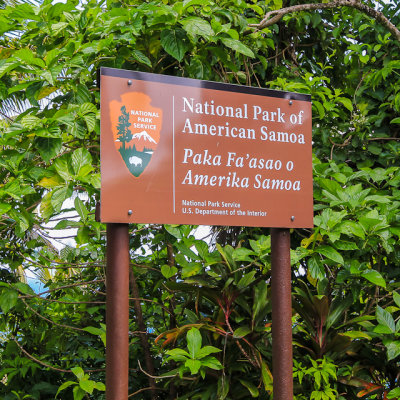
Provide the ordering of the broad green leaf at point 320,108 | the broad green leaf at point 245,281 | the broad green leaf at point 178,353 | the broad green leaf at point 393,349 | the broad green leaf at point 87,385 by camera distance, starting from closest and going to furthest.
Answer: the broad green leaf at point 178,353 → the broad green leaf at point 87,385 → the broad green leaf at point 393,349 → the broad green leaf at point 245,281 → the broad green leaf at point 320,108

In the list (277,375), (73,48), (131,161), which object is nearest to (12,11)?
(73,48)

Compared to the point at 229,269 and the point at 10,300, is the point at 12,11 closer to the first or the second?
the point at 10,300

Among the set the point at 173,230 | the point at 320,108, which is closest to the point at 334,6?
the point at 320,108

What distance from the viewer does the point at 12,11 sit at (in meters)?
2.60

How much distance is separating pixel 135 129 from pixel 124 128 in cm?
5

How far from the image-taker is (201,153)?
2.36 metres

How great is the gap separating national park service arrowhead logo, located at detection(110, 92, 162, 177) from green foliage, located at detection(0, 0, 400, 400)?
0.05 ft

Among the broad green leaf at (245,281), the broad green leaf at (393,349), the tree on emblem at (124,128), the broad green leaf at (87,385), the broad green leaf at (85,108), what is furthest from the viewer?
the broad green leaf at (245,281)

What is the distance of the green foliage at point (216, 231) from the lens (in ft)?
8.40

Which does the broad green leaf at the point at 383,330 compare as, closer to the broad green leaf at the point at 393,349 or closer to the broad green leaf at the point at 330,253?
the broad green leaf at the point at 393,349

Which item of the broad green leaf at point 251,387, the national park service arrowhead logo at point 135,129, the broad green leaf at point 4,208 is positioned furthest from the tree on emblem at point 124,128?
the broad green leaf at point 251,387

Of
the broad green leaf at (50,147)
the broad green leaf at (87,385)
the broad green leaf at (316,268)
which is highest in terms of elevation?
the broad green leaf at (50,147)

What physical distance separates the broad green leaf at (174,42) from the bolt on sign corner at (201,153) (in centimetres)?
34

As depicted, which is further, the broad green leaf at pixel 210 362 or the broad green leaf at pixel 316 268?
the broad green leaf at pixel 316 268
